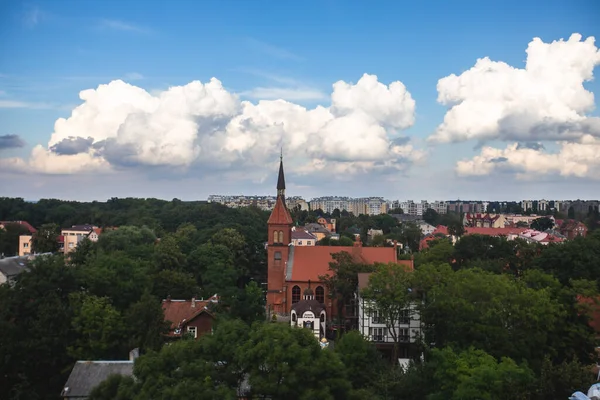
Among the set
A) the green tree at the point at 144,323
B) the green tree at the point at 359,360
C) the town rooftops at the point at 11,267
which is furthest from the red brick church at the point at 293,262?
the town rooftops at the point at 11,267

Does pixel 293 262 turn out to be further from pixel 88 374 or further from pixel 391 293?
pixel 88 374

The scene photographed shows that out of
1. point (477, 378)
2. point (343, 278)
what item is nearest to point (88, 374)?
point (477, 378)

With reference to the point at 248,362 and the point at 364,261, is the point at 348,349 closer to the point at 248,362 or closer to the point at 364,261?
the point at 248,362

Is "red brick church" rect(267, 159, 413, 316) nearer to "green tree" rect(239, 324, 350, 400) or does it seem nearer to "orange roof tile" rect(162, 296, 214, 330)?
"orange roof tile" rect(162, 296, 214, 330)

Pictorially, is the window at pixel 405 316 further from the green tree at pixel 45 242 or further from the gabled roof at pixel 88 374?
the green tree at pixel 45 242

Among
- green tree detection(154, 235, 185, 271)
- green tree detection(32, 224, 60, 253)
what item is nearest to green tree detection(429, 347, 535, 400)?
green tree detection(154, 235, 185, 271)

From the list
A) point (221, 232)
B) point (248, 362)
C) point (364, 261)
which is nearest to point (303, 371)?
point (248, 362)
